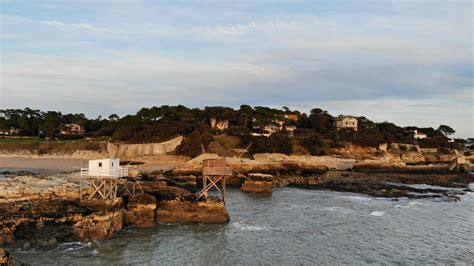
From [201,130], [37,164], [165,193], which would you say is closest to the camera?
[165,193]

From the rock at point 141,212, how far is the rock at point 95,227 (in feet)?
7.48

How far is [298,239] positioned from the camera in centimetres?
2638

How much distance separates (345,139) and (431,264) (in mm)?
74442

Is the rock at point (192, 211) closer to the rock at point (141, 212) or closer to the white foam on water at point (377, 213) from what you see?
the rock at point (141, 212)

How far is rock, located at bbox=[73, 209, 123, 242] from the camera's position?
2362 cm

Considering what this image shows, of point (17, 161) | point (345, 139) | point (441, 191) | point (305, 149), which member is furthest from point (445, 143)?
point (17, 161)

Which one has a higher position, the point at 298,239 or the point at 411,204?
the point at 411,204

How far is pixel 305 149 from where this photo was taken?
3344 inches

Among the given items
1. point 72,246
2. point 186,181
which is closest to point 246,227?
point 72,246

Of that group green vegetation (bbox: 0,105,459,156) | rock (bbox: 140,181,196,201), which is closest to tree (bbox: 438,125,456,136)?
green vegetation (bbox: 0,105,459,156)

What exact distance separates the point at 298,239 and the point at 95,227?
11544 millimetres

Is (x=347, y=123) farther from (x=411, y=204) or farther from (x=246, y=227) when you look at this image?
(x=246, y=227)

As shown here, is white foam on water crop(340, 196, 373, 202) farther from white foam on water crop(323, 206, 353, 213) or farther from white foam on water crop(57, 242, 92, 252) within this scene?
white foam on water crop(57, 242, 92, 252)

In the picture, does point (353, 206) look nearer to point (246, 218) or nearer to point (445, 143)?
point (246, 218)
